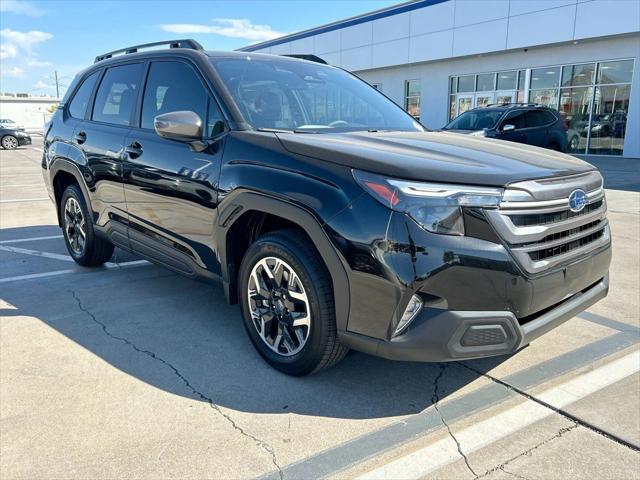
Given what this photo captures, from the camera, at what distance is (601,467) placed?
233cm

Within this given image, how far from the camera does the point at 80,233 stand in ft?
17.1

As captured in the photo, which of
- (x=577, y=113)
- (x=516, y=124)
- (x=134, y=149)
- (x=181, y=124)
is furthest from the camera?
(x=577, y=113)

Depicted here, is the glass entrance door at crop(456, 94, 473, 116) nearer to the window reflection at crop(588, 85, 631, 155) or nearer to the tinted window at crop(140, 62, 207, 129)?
the window reflection at crop(588, 85, 631, 155)

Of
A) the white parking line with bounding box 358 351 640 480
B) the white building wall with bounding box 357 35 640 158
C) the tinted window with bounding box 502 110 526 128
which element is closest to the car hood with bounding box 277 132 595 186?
the white parking line with bounding box 358 351 640 480

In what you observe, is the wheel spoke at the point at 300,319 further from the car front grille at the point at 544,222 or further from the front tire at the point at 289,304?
the car front grille at the point at 544,222

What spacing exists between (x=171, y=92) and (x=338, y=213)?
1997 mm

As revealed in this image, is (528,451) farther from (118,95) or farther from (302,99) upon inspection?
(118,95)

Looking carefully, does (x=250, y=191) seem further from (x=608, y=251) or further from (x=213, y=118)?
(x=608, y=251)

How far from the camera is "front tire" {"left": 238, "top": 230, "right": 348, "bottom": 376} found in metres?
2.73

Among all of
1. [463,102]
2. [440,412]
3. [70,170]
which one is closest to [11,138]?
[463,102]

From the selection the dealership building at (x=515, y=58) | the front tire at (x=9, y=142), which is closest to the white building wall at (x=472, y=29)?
the dealership building at (x=515, y=58)

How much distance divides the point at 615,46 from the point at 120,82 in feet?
62.4

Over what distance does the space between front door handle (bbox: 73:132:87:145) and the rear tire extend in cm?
47

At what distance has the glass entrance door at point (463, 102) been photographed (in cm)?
2400
